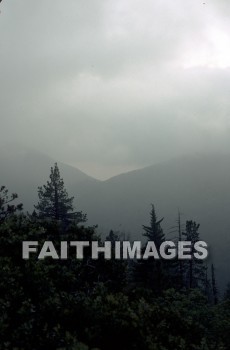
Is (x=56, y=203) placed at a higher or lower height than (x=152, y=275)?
higher

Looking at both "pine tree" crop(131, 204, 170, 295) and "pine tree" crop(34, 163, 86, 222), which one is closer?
"pine tree" crop(131, 204, 170, 295)

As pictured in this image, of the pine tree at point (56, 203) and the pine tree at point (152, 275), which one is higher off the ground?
the pine tree at point (56, 203)

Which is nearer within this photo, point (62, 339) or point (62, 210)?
point (62, 339)

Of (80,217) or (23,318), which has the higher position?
(80,217)

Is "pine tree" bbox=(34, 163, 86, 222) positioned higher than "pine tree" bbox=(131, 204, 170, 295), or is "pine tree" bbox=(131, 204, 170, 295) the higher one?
"pine tree" bbox=(34, 163, 86, 222)

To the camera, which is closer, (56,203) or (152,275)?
(152,275)

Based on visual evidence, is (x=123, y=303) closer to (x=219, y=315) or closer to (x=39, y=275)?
(x=39, y=275)

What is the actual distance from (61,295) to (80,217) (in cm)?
3216

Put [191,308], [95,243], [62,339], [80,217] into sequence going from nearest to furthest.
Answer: [62,339] < [191,308] < [95,243] < [80,217]

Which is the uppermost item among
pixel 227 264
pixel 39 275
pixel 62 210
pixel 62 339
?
pixel 62 210

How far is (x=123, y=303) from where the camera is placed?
9.38 m

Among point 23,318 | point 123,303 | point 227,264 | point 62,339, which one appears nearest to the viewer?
point 62,339

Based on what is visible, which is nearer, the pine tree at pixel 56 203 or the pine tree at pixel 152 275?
the pine tree at pixel 152 275

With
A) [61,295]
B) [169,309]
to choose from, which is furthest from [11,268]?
[169,309]
